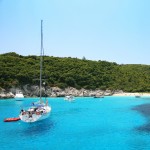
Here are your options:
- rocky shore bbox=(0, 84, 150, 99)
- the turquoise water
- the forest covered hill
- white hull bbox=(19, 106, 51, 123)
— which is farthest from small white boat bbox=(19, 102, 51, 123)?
the forest covered hill

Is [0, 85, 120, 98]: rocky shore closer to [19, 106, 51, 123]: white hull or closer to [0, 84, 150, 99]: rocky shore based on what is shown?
[0, 84, 150, 99]: rocky shore

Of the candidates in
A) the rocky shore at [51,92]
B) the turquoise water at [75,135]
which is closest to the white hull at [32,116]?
the turquoise water at [75,135]

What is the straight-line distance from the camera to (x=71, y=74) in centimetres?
11950

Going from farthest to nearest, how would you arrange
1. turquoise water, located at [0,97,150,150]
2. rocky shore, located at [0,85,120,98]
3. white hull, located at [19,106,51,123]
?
1. rocky shore, located at [0,85,120,98]
2. white hull, located at [19,106,51,123]
3. turquoise water, located at [0,97,150,150]

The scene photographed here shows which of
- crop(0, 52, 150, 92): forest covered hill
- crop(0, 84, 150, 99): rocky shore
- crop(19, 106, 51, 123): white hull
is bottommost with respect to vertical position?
crop(19, 106, 51, 123): white hull

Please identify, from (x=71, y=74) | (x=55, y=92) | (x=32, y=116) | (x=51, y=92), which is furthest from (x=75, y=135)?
(x=71, y=74)

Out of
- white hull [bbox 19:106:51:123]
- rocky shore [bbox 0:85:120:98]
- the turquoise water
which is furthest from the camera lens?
rocky shore [bbox 0:85:120:98]

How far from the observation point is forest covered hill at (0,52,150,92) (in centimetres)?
10609

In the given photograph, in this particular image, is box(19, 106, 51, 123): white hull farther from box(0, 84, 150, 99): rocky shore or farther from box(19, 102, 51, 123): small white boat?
box(0, 84, 150, 99): rocky shore

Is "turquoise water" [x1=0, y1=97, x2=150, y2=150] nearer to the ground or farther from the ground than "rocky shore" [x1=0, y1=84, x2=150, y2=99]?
nearer to the ground

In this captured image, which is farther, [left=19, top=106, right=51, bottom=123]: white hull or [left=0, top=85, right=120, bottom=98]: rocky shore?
[left=0, top=85, right=120, bottom=98]: rocky shore

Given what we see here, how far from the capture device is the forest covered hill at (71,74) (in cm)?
10609

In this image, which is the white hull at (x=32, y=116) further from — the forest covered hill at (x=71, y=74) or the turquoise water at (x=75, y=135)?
the forest covered hill at (x=71, y=74)

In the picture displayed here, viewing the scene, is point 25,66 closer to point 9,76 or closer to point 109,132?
point 9,76
